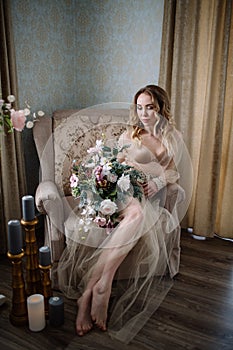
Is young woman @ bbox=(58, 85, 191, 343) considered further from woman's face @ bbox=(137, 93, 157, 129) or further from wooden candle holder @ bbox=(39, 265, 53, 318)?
wooden candle holder @ bbox=(39, 265, 53, 318)

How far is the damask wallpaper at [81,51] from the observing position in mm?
2941

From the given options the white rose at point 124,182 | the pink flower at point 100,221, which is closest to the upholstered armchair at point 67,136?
the pink flower at point 100,221

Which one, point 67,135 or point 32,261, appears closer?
point 32,261

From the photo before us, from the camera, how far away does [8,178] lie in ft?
9.04

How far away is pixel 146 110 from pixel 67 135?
702 millimetres

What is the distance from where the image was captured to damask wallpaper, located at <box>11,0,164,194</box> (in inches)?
116

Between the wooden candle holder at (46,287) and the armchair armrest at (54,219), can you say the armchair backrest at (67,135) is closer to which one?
the armchair armrest at (54,219)

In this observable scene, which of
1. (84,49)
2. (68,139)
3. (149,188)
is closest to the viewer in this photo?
(149,188)

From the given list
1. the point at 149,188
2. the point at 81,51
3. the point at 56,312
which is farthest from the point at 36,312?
the point at 81,51

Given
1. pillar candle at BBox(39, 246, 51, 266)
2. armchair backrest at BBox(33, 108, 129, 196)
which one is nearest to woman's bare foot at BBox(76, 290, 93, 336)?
pillar candle at BBox(39, 246, 51, 266)

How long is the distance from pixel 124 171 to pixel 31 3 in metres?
1.73

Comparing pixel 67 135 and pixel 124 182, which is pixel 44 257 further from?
pixel 67 135

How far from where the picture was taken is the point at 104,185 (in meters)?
2.05

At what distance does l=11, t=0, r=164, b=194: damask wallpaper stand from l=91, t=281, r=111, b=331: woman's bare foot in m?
1.44
